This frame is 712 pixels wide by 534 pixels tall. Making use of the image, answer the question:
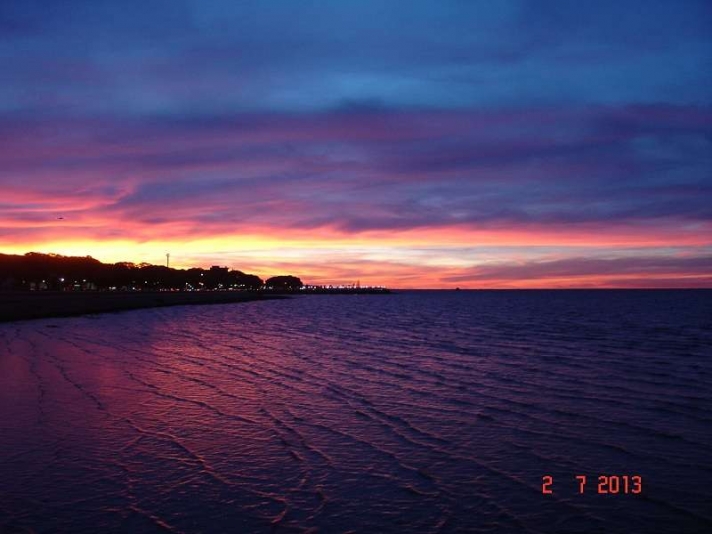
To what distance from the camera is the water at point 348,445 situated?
10.2 m

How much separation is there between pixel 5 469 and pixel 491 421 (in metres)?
11.8

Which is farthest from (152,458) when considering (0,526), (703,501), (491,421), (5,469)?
(703,501)

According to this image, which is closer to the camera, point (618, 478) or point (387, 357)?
point (618, 478)

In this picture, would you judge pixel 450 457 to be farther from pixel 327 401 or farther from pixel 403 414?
pixel 327 401

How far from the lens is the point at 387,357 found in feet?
111

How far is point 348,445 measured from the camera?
1464 centimetres
